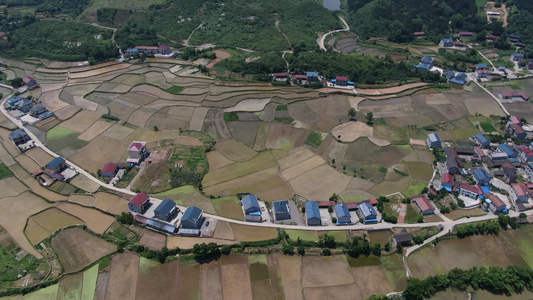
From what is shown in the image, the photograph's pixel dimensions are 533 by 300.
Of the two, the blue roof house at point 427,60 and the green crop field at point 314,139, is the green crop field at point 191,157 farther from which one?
the blue roof house at point 427,60

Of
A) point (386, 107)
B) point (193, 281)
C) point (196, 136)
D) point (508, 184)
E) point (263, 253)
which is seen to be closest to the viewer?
point (193, 281)

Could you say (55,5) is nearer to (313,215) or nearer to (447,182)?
(313,215)

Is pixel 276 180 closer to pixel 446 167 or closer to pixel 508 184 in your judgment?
pixel 446 167

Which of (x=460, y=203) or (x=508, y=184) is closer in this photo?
(x=460, y=203)

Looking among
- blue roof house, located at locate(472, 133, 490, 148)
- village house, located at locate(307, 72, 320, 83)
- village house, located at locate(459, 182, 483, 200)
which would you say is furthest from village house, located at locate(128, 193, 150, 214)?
blue roof house, located at locate(472, 133, 490, 148)

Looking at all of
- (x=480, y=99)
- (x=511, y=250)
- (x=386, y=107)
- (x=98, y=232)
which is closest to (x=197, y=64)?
(x=386, y=107)

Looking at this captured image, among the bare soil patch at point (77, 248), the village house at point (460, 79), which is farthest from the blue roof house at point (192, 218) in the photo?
the village house at point (460, 79)

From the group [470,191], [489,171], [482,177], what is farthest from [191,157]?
[489,171]
